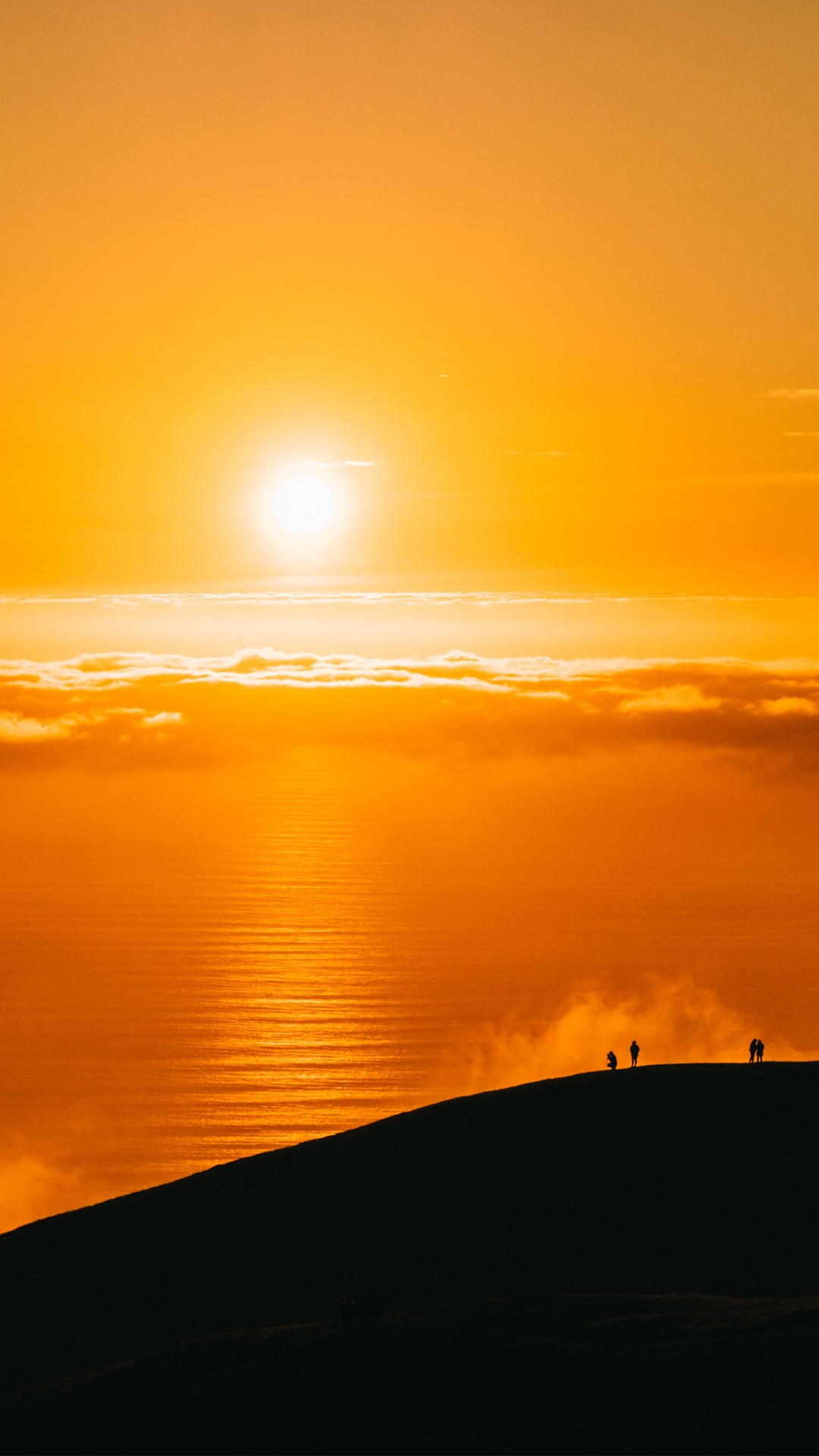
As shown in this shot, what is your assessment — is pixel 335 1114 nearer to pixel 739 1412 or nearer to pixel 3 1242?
pixel 3 1242

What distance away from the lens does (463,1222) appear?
92.1 feet

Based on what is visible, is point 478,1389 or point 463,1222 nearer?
point 478,1389

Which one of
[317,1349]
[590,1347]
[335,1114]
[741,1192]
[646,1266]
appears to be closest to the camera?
[590,1347]

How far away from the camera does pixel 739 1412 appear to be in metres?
16.8

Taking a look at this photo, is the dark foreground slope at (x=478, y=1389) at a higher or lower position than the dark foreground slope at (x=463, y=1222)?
lower

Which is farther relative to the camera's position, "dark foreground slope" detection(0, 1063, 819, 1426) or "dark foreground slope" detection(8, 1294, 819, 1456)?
"dark foreground slope" detection(0, 1063, 819, 1426)

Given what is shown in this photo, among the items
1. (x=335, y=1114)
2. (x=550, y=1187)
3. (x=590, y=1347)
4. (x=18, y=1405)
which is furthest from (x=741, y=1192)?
(x=335, y=1114)

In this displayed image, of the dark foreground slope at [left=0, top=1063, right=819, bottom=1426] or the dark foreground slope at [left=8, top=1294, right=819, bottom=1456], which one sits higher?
the dark foreground slope at [left=0, top=1063, right=819, bottom=1426]

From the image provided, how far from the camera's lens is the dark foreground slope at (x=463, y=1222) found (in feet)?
82.5

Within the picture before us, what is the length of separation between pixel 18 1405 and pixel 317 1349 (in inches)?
205

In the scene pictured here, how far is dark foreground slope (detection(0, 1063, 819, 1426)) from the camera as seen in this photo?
25141 millimetres

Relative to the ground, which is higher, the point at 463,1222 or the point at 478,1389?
the point at 463,1222

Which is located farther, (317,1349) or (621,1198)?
(621,1198)

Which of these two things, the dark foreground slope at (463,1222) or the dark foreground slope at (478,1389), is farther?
the dark foreground slope at (463,1222)
